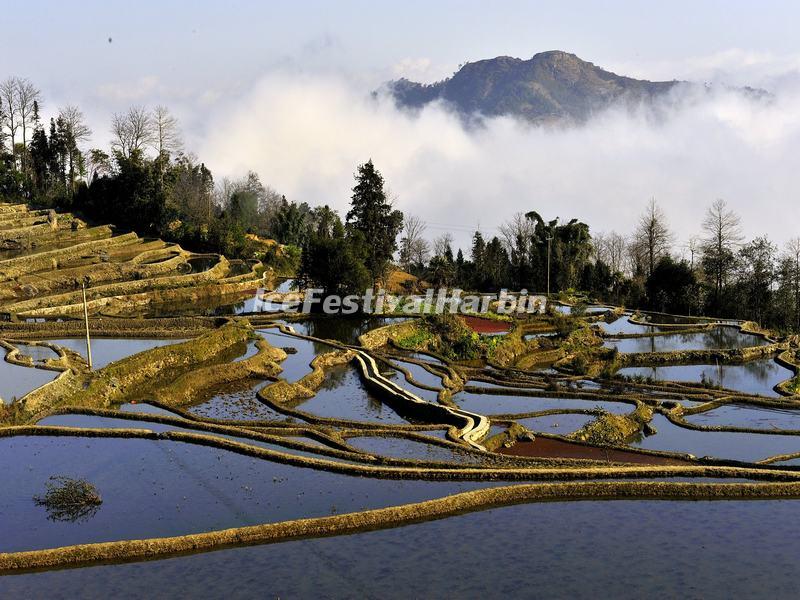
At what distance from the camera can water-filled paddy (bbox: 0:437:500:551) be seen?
2197 cm

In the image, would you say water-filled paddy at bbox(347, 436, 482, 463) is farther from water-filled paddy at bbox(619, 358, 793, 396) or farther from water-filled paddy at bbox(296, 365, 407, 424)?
water-filled paddy at bbox(619, 358, 793, 396)

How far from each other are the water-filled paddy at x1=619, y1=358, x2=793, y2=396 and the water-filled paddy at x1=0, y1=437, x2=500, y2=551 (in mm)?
25421

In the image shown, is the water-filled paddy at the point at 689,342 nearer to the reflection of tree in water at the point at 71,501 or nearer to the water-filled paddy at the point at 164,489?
the water-filled paddy at the point at 164,489

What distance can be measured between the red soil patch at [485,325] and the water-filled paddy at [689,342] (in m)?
7.66

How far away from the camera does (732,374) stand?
48.2 m

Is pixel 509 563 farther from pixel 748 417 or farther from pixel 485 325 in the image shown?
pixel 485 325

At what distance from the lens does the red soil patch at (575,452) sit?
29.2m

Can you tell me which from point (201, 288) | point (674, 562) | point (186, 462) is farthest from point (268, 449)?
point (201, 288)

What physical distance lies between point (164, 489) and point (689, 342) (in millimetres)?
44969

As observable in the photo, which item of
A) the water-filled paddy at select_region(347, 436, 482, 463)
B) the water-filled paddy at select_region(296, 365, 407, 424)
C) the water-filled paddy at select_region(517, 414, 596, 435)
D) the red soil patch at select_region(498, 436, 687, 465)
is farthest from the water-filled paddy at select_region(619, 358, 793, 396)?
the water-filled paddy at select_region(347, 436, 482, 463)

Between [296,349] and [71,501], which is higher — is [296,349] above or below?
above

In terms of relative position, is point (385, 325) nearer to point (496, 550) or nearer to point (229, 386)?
point (229, 386)

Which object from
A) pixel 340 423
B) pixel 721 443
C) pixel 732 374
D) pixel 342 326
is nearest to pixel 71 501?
pixel 340 423

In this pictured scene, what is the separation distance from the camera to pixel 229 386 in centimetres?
4003
